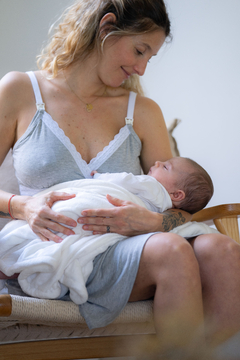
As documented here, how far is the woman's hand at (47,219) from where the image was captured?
3.01 ft

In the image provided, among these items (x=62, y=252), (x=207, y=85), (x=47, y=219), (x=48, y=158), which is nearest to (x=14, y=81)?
(x=48, y=158)

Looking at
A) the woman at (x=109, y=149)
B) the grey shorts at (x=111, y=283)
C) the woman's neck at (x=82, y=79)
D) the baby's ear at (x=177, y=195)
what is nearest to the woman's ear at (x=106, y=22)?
the woman at (x=109, y=149)

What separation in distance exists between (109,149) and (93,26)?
1.46ft

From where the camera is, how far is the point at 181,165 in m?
1.17

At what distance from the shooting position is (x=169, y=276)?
30.2 inches

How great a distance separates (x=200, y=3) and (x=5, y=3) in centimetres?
125

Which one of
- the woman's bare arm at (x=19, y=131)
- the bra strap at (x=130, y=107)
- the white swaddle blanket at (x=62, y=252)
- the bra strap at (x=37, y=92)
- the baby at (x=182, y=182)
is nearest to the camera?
the white swaddle blanket at (x=62, y=252)

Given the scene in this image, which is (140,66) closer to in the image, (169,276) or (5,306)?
(169,276)

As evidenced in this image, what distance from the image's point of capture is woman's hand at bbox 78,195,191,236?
926mm

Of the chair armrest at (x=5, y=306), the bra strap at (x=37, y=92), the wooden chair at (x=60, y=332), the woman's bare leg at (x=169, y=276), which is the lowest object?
the wooden chair at (x=60, y=332)

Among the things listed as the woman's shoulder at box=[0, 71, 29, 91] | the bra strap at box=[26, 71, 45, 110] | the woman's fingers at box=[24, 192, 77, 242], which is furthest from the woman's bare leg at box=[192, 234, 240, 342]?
the woman's shoulder at box=[0, 71, 29, 91]

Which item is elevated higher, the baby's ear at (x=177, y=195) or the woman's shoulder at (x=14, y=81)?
the woman's shoulder at (x=14, y=81)

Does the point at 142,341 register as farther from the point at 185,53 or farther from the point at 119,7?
the point at 185,53

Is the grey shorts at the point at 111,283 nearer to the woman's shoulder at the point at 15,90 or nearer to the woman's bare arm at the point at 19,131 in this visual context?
the woman's bare arm at the point at 19,131
